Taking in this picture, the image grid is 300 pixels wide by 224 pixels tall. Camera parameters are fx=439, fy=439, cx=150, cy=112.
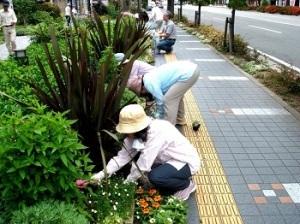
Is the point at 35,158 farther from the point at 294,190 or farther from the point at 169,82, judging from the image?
the point at 169,82

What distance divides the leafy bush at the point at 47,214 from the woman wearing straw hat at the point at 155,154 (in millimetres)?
833

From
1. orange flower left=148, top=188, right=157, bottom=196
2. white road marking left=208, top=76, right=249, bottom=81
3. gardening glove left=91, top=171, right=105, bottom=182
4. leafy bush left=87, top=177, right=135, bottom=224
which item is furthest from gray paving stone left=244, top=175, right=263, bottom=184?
white road marking left=208, top=76, right=249, bottom=81

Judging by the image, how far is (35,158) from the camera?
8.64 ft

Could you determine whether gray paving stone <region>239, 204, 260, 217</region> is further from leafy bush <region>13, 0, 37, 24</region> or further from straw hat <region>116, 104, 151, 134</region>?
leafy bush <region>13, 0, 37, 24</region>

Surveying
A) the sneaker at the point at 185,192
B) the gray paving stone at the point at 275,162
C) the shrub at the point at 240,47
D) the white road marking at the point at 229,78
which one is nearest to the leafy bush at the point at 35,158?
the sneaker at the point at 185,192

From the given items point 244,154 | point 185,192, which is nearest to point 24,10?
point 244,154

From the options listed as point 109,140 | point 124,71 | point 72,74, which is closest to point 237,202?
point 109,140

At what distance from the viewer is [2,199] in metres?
2.87

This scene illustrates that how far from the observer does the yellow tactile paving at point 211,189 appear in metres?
3.86

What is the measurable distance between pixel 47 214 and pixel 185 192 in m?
1.74

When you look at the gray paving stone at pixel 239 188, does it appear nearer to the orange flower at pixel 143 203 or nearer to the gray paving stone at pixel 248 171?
the gray paving stone at pixel 248 171

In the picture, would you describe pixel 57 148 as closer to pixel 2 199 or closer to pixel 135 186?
pixel 2 199

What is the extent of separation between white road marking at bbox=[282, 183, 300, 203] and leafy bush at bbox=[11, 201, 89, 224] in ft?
7.48

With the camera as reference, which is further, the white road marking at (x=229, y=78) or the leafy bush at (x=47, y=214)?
the white road marking at (x=229, y=78)
